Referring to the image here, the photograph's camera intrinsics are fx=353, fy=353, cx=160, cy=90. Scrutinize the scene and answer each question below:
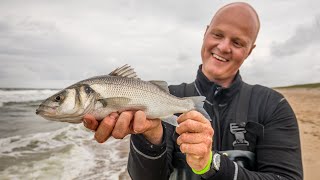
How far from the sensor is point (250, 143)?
3.56 metres

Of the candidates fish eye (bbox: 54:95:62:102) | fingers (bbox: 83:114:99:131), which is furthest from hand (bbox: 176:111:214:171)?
fish eye (bbox: 54:95:62:102)

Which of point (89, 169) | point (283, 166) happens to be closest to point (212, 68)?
point (283, 166)

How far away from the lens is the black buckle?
3.49m

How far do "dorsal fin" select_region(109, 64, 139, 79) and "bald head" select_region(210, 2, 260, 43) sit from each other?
4.72 ft

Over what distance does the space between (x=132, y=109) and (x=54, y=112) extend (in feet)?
2.17

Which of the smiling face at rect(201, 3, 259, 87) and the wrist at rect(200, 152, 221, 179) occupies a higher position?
the smiling face at rect(201, 3, 259, 87)

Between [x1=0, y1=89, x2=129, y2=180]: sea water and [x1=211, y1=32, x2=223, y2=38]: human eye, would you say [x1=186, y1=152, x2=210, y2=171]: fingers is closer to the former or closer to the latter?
[x1=211, y1=32, x2=223, y2=38]: human eye

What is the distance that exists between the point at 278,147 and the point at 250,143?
27cm

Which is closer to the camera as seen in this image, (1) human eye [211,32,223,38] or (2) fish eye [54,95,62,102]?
(2) fish eye [54,95,62,102]

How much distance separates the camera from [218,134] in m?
3.60

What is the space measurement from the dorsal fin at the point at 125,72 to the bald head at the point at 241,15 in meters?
1.44

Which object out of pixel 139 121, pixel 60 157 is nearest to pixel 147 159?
pixel 139 121

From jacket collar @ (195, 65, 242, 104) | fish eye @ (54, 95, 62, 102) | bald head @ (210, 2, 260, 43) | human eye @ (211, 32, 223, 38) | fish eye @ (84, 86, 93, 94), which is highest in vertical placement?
bald head @ (210, 2, 260, 43)

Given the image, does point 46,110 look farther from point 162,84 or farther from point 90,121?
point 162,84
